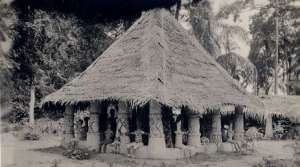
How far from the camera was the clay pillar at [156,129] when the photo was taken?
14.3 metres

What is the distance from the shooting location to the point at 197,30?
1190 inches

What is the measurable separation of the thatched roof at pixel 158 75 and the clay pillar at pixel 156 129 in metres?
0.72

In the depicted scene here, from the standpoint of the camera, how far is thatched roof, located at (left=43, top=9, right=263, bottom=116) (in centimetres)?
1442

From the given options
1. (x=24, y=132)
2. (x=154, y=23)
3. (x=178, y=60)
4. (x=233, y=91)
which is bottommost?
(x=24, y=132)

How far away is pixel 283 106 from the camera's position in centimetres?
2888

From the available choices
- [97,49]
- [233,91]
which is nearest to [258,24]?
[97,49]

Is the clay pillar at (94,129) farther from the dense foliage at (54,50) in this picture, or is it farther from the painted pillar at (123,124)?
the dense foliage at (54,50)

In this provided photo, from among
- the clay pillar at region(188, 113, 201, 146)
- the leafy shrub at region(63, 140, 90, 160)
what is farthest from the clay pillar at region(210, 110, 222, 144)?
the leafy shrub at region(63, 140, 90, 160)

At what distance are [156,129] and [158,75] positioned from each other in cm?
179

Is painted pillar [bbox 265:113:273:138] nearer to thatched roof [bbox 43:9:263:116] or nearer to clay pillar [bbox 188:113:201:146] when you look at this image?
thatched roof [bbox 43:9:263:116]

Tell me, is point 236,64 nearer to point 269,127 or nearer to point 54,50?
point 269,127

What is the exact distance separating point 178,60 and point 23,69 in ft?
29.2

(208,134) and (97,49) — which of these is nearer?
(208,134)

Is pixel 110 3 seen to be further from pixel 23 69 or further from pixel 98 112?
pixel 23 69
